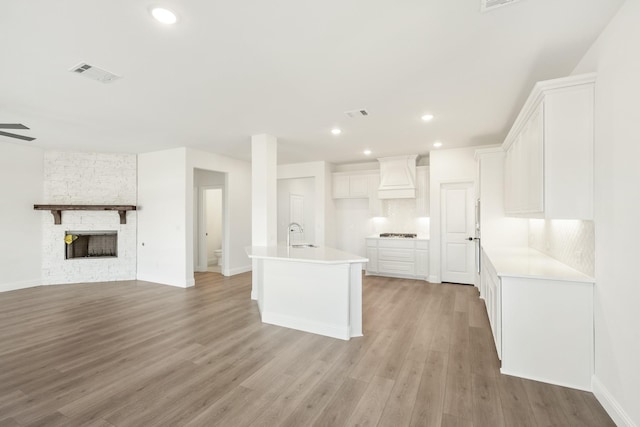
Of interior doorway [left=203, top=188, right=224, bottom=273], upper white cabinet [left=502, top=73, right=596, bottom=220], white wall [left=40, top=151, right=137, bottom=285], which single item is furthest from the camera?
interior doorway [left=203, top=188, right=224, bottom=273]

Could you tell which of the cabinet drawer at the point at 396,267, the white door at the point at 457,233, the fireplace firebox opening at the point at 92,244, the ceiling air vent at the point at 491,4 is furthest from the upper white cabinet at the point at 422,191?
the fireplace firebox opening at the point at 92,244

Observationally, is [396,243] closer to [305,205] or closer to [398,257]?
[398,257]

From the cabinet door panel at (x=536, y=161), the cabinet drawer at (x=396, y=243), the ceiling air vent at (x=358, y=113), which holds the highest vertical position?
the ceiling air vent at (x=358, y=113)

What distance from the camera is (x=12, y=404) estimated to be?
218 centimetres

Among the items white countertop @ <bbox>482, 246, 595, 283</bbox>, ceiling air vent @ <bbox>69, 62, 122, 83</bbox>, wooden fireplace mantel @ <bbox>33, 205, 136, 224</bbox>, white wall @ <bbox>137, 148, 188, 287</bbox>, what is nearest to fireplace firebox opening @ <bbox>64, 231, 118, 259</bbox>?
wooden fireplace mantel @ <bbox>33, 205, 136, 224</bbox>

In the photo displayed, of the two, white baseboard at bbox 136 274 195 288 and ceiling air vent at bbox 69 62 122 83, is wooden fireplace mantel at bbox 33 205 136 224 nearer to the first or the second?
white baseboard at bbox 136 274 195 288

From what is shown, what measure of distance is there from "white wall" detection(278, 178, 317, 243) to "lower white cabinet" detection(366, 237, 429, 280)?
7.06ft

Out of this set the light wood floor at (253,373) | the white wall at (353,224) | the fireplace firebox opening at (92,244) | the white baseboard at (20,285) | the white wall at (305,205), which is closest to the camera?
the light wood floor at (253,373)

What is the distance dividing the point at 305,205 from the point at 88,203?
5.21m

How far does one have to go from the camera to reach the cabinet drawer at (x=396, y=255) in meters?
6.23

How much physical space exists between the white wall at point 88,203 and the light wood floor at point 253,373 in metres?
1.88

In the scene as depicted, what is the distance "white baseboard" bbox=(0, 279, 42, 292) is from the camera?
17.7 ft

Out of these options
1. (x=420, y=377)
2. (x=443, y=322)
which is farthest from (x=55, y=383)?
(x=443, y=322)

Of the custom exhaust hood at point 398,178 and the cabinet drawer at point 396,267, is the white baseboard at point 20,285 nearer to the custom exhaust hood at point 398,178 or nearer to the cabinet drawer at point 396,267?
the cabinet drawer at point 396,267
